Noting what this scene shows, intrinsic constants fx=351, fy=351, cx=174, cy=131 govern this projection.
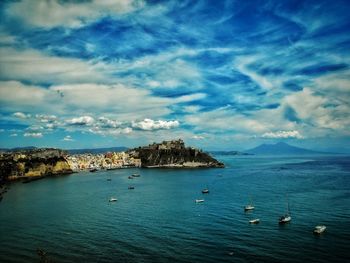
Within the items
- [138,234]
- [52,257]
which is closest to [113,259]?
[52,257]

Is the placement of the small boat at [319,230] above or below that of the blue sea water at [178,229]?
above

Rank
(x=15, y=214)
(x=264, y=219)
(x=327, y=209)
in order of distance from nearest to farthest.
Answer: (x=264, y=219)
(x=327, y=209)
(x=15, y=214)

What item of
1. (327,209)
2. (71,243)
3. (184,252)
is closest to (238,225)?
(184,252)

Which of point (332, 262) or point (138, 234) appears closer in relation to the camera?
point (332, 262)

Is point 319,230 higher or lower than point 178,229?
higher

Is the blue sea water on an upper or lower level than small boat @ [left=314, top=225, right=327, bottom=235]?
lower

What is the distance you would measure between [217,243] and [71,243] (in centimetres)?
2672

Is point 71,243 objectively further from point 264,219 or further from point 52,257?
point 264,219

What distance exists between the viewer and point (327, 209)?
87625 mm

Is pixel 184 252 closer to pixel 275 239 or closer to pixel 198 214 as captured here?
pixel 275 239

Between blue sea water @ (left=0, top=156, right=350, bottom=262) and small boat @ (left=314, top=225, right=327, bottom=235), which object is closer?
blue sea water @ (left=0, top=156, right=350, bottom=262)

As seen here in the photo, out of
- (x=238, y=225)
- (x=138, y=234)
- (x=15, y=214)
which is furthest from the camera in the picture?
(x=15, y=214)

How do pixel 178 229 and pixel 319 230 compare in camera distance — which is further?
pixel 178 229

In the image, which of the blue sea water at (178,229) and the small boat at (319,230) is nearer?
the blue sea water at (178,229)
